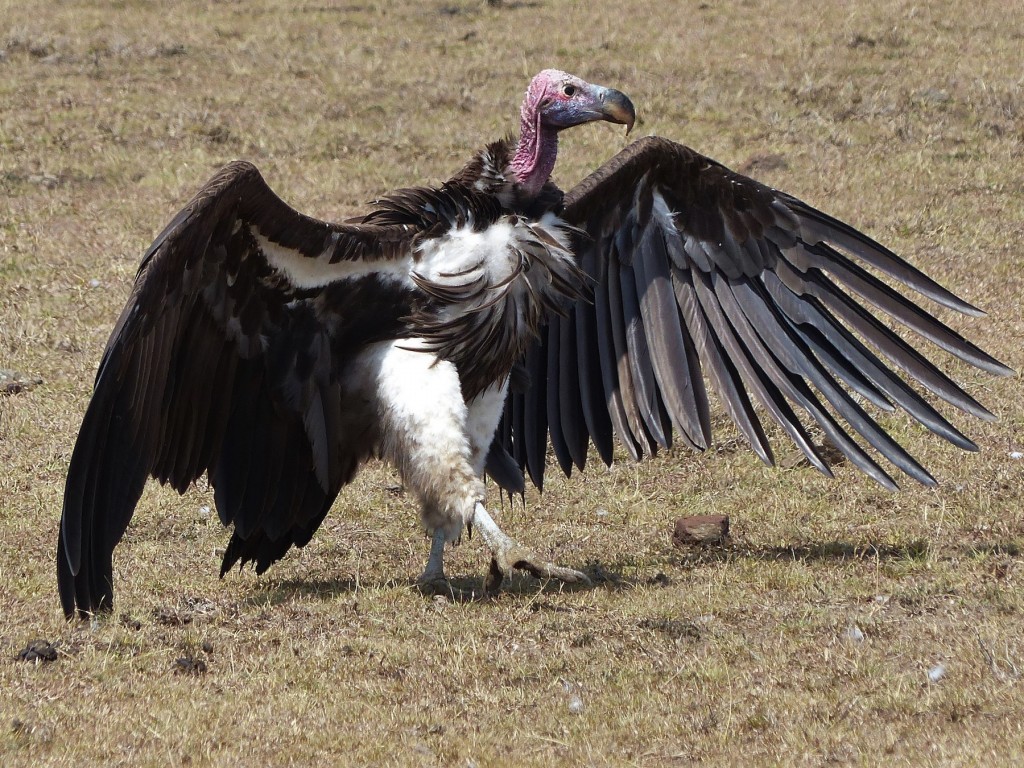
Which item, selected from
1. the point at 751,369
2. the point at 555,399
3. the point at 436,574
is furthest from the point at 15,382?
the point at 751,369

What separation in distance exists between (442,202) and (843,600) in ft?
7.67

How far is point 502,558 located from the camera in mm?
5629

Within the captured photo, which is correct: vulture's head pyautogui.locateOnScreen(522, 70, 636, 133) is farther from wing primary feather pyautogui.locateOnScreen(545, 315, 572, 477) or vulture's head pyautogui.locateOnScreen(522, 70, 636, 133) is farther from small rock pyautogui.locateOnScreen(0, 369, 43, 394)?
small rock pyautogui.locateOnScreen(0, 369, 43, 394)

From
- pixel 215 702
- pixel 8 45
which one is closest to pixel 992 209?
pixel 215 702

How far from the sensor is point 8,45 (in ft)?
57.1

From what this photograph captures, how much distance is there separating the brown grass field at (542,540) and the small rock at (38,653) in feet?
0.21

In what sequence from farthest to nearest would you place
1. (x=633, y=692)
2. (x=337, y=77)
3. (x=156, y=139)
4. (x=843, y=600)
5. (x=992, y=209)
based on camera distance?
1. (x=337, y=77)
2. (x=156, y=139)
3. (x=992, y=209)
4. (x=843, y=600)
5. (x=633, y=692)

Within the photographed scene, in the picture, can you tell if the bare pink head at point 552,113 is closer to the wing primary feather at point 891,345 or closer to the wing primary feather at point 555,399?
the wing primary feather at point 555,399

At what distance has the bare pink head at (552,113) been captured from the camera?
21.4 feet

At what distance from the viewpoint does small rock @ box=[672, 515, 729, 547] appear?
662cm

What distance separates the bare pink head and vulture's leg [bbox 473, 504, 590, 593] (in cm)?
161

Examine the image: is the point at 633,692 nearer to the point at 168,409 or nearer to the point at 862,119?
the point at 168,409

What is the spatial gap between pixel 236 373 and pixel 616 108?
208 centimetres

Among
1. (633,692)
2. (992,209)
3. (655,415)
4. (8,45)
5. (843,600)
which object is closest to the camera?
(633,692)
